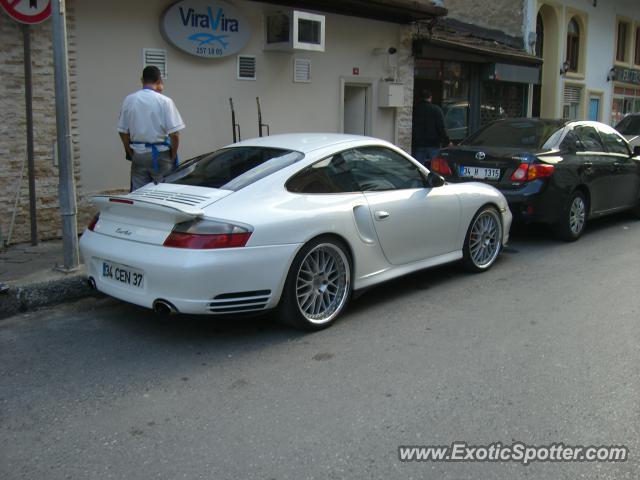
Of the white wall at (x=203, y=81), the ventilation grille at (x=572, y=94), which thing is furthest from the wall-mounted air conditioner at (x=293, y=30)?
the ventilation grille at (x=572, y=94)

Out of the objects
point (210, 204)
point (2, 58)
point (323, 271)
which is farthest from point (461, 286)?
point (2, 58)

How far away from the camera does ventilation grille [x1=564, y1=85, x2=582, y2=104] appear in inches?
786

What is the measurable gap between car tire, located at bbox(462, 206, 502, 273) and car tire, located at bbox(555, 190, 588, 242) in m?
1.66

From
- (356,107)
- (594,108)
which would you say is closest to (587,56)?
(594,108)

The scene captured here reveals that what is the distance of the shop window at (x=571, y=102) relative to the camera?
1995cm

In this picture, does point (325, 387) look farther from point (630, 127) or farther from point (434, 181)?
point (630, 127)

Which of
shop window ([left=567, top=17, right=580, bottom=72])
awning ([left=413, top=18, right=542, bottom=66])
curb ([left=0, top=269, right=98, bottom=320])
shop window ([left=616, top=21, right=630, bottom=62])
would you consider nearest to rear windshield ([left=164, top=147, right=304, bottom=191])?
curb ([left=0, top=269, right=98, bottom=320])

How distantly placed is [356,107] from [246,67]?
2.83 metres

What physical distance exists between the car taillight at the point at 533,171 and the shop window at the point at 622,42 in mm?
17764

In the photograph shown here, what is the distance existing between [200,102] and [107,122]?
4.78 feet

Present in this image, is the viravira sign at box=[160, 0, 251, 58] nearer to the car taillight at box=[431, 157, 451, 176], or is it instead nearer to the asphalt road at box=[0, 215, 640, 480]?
the car taillight at box=[431, 157, 451, 176]

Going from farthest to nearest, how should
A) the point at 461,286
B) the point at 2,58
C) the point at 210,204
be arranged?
the point at 2,58 < the point at 461,286 < the point at 210,204

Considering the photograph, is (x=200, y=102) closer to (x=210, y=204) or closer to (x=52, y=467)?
(x=210, y=204)

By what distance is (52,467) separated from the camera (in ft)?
10.1
